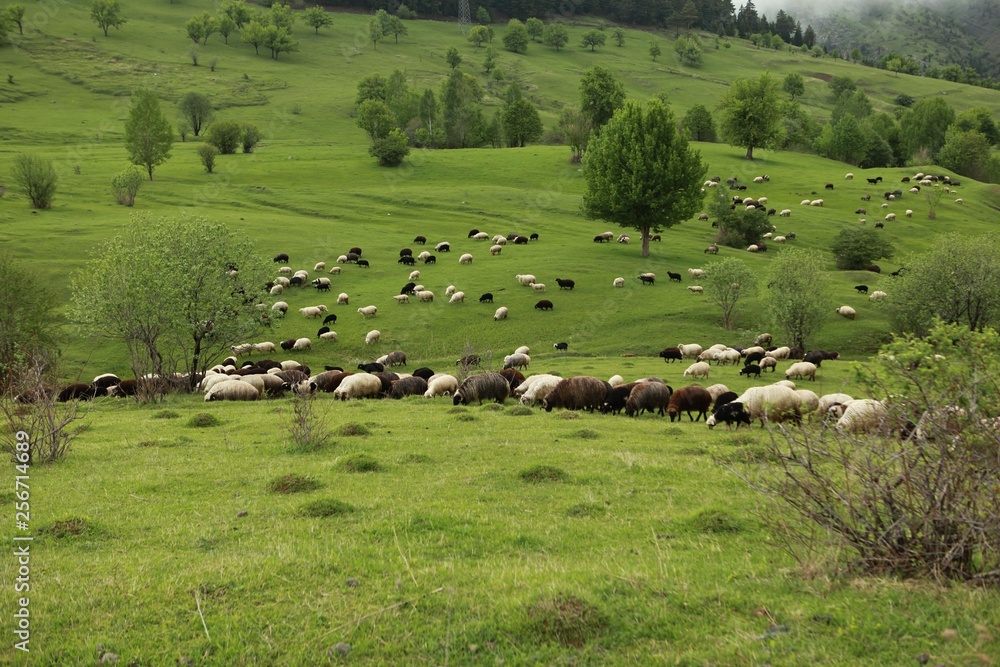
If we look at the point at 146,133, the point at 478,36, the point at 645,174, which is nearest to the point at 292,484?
the point at 645,174

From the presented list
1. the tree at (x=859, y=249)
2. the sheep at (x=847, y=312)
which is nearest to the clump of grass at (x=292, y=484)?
the sheep at (x=847, y=312)

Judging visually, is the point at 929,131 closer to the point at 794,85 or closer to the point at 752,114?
the point at 794,85

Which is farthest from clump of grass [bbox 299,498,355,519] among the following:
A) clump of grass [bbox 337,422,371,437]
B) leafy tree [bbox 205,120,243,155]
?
leafy tree [bbox 205,120,243,155]

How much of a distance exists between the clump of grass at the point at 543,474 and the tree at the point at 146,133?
83.6 m

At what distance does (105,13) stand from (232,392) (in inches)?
6505

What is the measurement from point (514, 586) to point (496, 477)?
5.86 metres

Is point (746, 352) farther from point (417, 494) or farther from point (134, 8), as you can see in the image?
point (134, 8)

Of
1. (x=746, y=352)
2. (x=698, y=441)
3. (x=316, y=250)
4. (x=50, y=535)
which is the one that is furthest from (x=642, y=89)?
(x=50, y=535)

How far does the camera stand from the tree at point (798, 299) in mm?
42406

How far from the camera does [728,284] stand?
45.8m

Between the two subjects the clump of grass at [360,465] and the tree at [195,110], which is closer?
the clump of grass at [360,465]

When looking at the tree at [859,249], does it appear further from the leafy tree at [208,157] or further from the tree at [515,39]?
the tree at [515,39]

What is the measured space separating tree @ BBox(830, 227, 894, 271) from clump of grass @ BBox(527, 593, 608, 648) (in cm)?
6803

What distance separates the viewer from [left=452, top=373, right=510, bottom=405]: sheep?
2544 centimetres
